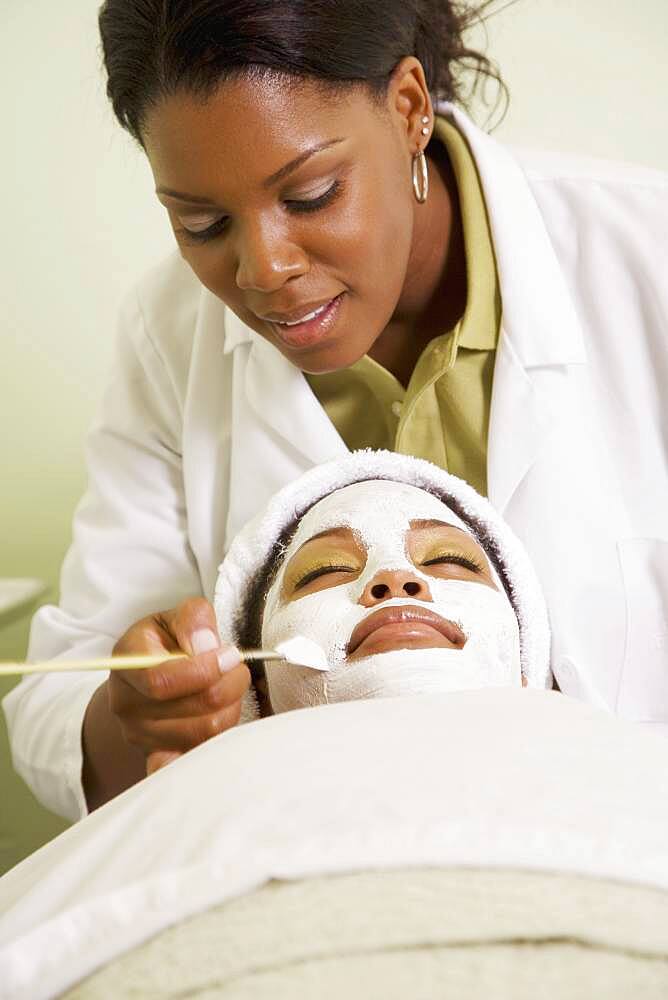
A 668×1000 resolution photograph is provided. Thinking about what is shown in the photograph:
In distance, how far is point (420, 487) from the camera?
1.34m

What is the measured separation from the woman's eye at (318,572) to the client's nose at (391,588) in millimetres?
54

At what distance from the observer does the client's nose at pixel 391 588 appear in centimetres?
112

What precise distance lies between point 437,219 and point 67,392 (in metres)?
1.08

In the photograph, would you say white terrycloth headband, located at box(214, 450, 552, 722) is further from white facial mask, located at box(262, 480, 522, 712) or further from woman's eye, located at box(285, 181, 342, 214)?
woman's eye, located at box(285, 181, 342, 214)

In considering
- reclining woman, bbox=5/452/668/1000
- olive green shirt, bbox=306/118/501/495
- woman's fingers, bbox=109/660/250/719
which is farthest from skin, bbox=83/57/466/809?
reclining woman, bbox=5/452/668/1000

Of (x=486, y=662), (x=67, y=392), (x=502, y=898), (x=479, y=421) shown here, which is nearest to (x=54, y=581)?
(x=67, y=392)

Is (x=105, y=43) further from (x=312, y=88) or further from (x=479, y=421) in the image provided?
(x=479, y=421)

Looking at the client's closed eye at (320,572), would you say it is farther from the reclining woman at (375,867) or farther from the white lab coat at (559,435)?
the reclining woman at (375,867)

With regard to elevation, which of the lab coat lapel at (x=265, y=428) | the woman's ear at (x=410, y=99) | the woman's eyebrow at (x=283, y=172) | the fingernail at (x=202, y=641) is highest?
the woman's ear at (x=410, y=99)

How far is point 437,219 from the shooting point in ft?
4.70

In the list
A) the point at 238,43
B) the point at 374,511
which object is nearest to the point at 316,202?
the point at 238,43

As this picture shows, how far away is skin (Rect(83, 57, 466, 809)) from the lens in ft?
3.32

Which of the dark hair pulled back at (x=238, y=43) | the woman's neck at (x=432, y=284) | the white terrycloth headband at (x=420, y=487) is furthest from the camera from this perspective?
the woman's neck at (x=432, y=284)

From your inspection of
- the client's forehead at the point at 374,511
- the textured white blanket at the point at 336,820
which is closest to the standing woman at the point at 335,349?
the client's forehead at the point at 374,511
